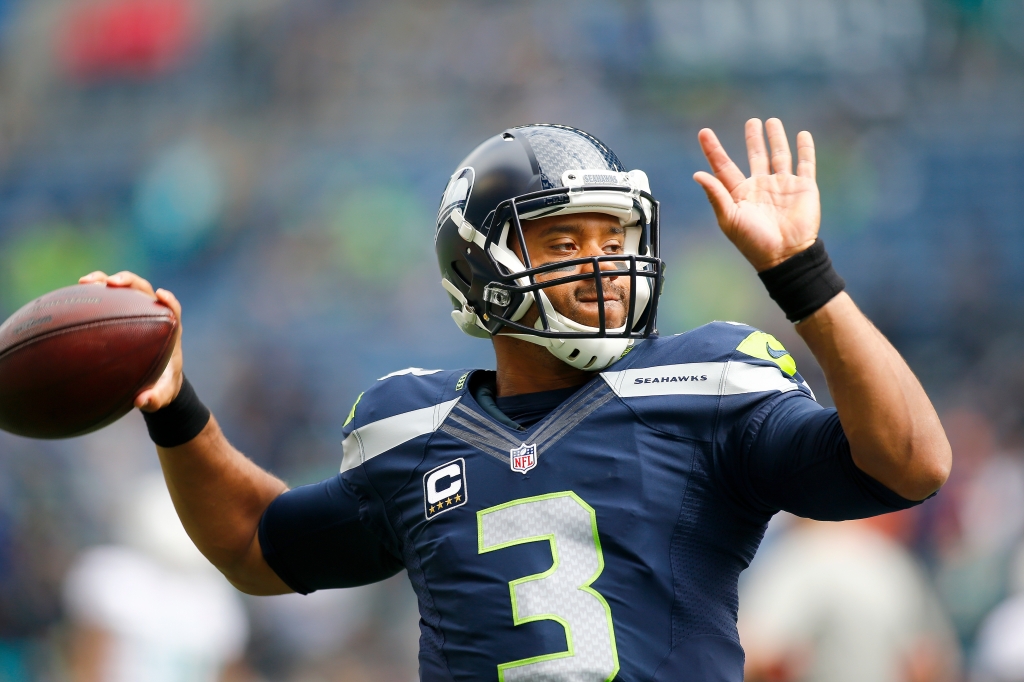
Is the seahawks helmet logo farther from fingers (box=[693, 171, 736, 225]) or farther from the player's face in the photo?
fingers (box=[693, 171, 736, 225])

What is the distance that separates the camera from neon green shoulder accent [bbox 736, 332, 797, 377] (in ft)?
6.93

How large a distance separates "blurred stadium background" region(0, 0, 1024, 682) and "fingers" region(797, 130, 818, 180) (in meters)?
5.40

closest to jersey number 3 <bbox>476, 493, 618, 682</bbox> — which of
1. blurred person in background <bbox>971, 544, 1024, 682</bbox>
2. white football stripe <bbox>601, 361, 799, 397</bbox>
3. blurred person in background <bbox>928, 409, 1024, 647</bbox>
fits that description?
white football stripe <bbox>601, 361, 799, 397</bbox>

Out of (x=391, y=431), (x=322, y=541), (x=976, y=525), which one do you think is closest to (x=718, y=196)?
(x=391, y=431)

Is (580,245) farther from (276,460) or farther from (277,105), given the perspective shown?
(277,105)

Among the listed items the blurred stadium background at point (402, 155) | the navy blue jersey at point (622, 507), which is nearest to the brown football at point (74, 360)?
the navy blue jersey at point (622, 507)

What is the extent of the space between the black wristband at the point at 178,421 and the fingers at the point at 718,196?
1.15 meters

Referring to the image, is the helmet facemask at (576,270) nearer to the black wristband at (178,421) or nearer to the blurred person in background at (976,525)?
the black wristband at (178,421)

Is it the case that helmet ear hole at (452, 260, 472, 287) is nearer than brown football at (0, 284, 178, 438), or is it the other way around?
brown football at (0, 284, 178, 438)

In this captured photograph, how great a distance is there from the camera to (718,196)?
75.6 inches

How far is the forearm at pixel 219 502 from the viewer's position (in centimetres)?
246

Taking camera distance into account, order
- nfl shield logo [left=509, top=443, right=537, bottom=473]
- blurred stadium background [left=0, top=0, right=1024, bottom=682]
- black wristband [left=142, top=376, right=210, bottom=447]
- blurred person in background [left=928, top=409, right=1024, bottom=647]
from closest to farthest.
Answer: nfl shield logo [left=509, top=443, right=537, bottom=473]
black wristband [left=142, top=376, right=210, bottom=447]
blurred person in background [left=928, top=409, right=1024, bottom=647]
blurred stadium background [left=0, top=0, right=1024, bottom=682]

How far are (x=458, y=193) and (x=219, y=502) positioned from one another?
0.84 meters

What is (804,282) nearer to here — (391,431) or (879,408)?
(879,408)
